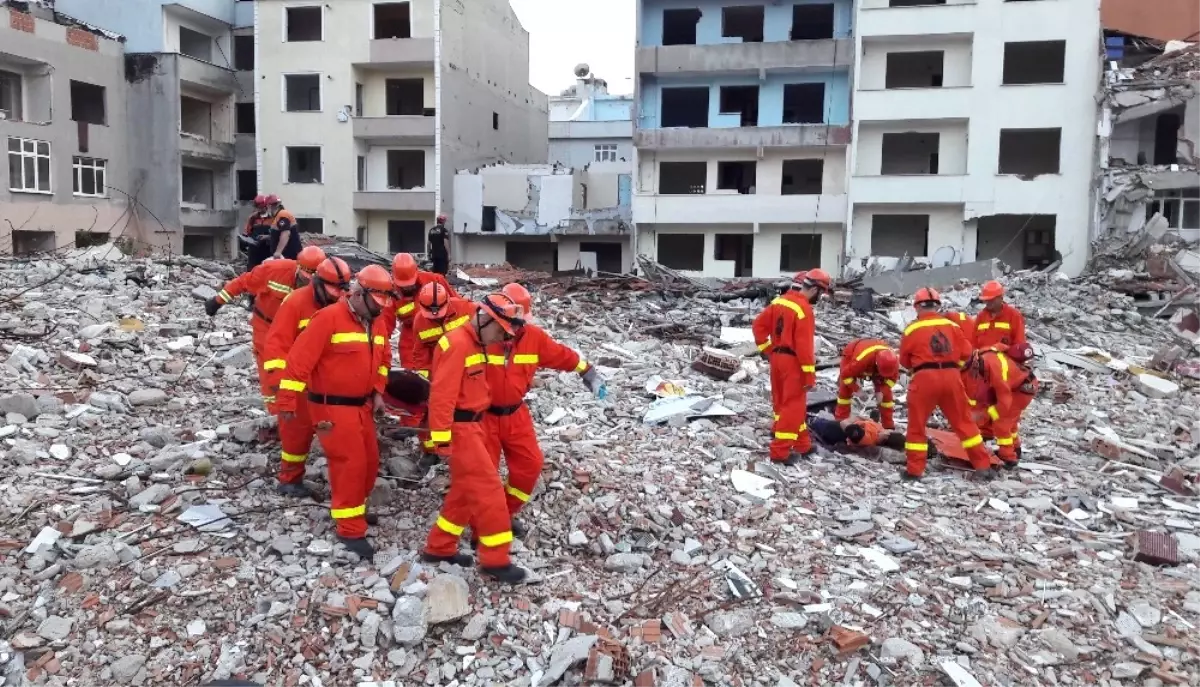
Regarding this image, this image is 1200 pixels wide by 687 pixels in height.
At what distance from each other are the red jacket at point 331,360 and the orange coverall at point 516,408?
827 mm

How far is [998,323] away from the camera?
Answer: 880 cm

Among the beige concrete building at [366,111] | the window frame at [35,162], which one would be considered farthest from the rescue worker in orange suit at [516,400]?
the beige concrete building at [366,111]

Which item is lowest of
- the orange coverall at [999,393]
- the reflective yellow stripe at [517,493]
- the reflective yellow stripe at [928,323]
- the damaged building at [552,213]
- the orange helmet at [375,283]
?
the reflective yellow stripe at [517,493]

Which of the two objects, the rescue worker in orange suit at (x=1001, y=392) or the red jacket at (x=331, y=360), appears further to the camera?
the rescue worker in orange suit at (x=1001, y=392)

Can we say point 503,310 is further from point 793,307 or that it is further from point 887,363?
point 887,363

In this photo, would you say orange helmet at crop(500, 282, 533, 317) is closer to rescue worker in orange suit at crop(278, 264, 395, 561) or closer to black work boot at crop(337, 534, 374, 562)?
rescue worker in orange suit at crop(278, 264, 395, 561)

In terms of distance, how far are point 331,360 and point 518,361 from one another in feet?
3.76

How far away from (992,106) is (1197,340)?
44.1ft

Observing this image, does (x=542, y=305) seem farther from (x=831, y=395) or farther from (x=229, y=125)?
(x=229, y=125)

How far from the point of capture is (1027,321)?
52.3 ft

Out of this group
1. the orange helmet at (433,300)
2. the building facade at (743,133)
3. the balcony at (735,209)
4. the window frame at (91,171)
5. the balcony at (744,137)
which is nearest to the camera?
the orange helmet at (433,300)

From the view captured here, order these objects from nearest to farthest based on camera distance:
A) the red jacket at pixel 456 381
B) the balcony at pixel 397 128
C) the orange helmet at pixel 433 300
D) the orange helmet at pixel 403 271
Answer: the red jacket at pixel 456 381 < the orange helmet at pixel 433 300 < the orange helmet at pixel 403 271 < the balcony at pixel 397 128

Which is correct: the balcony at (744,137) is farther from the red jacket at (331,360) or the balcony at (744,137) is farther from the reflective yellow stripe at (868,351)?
the red jacket at (331,360)

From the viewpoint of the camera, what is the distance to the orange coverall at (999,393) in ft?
26.2
